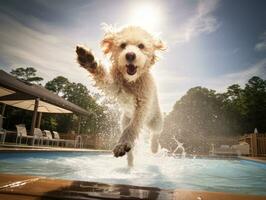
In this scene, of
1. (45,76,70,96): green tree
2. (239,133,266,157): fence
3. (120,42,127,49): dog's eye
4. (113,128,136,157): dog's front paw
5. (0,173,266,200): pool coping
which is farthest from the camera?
(45,76,70,96): green tree

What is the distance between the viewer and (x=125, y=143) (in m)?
3.33

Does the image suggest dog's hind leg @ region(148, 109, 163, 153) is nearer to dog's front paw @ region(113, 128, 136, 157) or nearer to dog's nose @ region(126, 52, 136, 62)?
dog's front paw @ region(113, 128, 136, 157)

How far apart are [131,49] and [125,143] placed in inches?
58.8

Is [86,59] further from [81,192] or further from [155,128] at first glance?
[155,128]

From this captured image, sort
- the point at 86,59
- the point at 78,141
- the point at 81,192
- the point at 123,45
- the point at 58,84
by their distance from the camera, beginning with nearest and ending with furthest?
the point at 81,192
the point at 86,59
the point at 123,45
the point at 78,141
the point at 58,84

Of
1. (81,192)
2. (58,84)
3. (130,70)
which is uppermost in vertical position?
(58,84)

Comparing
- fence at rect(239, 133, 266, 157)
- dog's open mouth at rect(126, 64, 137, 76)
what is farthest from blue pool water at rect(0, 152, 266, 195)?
fence at rect(239, 133, 266, 157)

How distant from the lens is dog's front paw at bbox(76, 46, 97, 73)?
11.3 feet

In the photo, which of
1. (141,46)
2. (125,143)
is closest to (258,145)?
(141,46)

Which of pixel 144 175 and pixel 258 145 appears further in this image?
pixel 258 145

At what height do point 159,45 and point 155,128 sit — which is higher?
point 159,45

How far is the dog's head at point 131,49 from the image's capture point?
154 inches

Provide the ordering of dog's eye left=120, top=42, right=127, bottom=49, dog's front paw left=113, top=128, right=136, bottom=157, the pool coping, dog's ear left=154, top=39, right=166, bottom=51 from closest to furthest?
the pool coping, dog's front paw left=113, top=128, right=136, bottom=157, dog's eye left=120, top=42, right=127, bottom=49, dog's ear left=154, top=39, right=166, bottom=51

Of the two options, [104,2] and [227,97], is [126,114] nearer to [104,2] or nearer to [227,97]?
[104,2]
